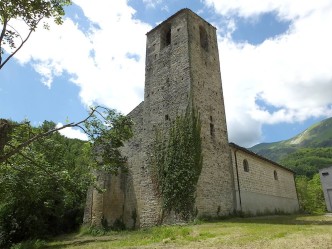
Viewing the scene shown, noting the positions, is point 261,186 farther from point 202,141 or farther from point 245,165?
point 202,141

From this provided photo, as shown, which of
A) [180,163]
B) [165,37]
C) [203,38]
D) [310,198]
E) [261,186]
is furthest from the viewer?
[310,198]

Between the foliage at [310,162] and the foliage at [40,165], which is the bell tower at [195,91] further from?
the foliage at [310,162]

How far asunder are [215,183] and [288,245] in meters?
11.3

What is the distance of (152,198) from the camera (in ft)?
67.6

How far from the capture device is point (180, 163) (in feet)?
63.9

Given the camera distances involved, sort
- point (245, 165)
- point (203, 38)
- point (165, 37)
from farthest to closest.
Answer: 1. point (165, 37)
2. point (203, 38)
3. point (245, 165)

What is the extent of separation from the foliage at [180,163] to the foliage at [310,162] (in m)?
74.0

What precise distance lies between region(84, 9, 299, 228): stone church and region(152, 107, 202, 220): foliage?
798 mm

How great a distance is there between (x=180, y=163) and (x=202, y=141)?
2525 millimetres

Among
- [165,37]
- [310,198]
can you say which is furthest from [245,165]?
→ [310,198]

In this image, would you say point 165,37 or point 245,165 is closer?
point 245,165

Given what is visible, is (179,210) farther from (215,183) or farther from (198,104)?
(198,104)

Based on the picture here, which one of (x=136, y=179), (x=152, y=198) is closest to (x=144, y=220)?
(x=152, y=198)

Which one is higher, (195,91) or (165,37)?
(165,37)
